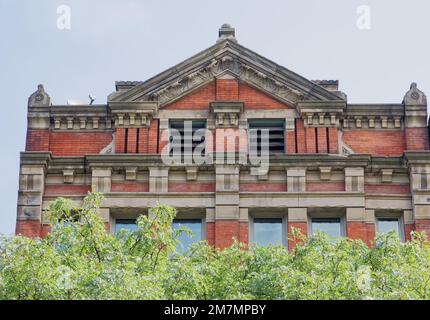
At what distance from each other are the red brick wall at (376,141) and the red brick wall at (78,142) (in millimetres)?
7209

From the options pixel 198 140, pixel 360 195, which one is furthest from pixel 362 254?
pixel 198 140

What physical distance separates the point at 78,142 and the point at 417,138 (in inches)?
396

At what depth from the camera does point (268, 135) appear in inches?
1336

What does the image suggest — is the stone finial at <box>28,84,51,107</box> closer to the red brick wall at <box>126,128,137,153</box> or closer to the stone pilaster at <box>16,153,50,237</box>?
the stone pilaster at <box>16,153,50,237</box>

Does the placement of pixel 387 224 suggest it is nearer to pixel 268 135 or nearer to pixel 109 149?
pixel 268 135

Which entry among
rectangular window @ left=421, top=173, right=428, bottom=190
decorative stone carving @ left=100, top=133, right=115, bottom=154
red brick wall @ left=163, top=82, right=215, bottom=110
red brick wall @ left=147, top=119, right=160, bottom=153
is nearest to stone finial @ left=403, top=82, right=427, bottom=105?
rectangular window @ left=421, top=173, right=428, bottom=190

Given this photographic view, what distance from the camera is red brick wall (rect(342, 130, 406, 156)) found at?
33844mm

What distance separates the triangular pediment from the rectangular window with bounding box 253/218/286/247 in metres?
3.77

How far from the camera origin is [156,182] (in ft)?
108

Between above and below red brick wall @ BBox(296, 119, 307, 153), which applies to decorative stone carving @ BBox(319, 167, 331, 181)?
below
